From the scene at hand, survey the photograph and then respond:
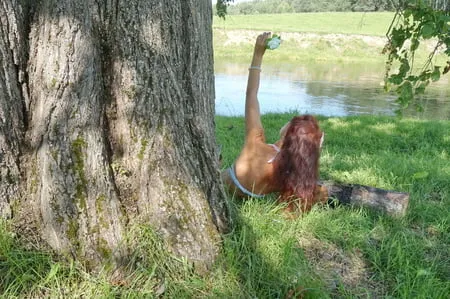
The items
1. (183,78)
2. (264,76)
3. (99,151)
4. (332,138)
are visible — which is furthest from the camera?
(264,76)

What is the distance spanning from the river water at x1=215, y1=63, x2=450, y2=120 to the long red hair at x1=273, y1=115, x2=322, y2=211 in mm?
7597

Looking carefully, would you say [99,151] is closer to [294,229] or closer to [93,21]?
[93,21]

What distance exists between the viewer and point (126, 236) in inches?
78.9

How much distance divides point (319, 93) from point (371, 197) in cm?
1503

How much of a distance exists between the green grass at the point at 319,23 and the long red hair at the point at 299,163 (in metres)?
36.7

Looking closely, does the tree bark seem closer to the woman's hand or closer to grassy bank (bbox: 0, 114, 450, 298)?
grassy bank (bbox: 0, 114, 450, 298)

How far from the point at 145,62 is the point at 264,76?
20.8 meters

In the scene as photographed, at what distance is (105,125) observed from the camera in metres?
2.01

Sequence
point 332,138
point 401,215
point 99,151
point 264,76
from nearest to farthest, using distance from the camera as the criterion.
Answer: point 99,151
point 401,215
point 332,138
point 264,76

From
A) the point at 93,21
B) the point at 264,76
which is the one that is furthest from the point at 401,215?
the point at 264,76

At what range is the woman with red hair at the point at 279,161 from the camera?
9.38 feet

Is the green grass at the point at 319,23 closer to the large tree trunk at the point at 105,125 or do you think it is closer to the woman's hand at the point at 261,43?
the woman's hand at the point at 261,43

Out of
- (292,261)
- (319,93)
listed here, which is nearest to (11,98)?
(292,261)

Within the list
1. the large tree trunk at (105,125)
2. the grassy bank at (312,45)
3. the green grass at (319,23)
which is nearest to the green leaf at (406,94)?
the large tree trunk at (105,125)
